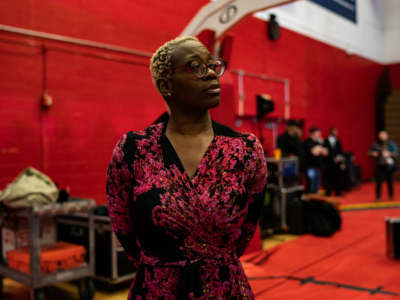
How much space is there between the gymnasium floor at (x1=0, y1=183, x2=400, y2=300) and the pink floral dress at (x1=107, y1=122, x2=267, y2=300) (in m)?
2.43

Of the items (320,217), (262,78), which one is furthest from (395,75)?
(320,217)

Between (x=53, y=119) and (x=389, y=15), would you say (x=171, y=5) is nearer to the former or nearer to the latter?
(x=53, y=119)

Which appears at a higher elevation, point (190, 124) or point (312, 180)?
point (190, 124)

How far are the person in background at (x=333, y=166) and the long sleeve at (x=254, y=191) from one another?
866 centimetres

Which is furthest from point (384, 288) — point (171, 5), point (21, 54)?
point (171, 5)

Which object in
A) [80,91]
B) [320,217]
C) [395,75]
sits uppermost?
[395,75]

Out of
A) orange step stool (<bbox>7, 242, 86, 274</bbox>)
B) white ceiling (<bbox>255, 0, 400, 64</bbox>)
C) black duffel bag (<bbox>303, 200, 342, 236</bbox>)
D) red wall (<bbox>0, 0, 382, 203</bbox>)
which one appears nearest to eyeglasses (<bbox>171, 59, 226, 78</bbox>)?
orange step stool (<bbox>7, 242, 86, 274</bbox>)

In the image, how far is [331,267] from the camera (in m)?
4.21

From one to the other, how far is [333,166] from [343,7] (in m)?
4.32

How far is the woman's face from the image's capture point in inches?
46.4

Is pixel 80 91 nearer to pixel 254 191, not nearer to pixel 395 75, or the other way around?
pixel 254 191

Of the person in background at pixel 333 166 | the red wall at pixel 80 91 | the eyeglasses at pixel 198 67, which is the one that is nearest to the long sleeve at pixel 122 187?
the eyeglasses at pixel 198 67

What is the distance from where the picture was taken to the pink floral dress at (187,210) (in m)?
1.09

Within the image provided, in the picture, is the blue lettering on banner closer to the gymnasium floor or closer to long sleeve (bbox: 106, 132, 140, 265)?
the gymnasium floor
